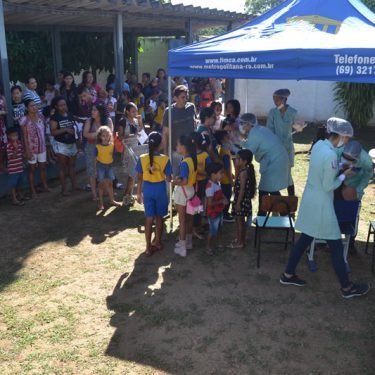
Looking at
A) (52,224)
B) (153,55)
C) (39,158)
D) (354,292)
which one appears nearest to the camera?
(354,292)

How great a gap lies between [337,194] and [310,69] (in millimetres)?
1361

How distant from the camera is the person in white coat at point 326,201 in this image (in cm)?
427

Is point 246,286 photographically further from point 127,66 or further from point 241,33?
point 127,66

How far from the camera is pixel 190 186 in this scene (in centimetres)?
552

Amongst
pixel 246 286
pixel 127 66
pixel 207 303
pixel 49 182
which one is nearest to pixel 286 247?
pixel 246 286

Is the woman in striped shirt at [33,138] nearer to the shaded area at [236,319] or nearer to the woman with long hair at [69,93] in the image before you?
the woman with long hair at [69,93]

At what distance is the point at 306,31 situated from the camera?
527 centimetres

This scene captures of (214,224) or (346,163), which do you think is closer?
(346,163)

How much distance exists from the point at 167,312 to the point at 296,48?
9.72ft

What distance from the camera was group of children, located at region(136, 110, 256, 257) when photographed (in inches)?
213

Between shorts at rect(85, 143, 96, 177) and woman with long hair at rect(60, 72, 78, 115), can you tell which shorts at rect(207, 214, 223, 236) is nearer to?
shorts at rect(85, 143, 96, 177)

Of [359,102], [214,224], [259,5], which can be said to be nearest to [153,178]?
[214,224]

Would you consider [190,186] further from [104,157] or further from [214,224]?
[104,157]

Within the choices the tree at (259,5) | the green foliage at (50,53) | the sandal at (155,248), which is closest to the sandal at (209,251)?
the sandal at (155,248)
